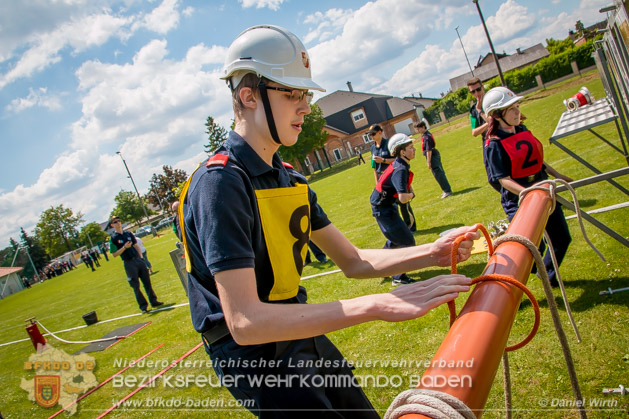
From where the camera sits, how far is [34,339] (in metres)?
8.95

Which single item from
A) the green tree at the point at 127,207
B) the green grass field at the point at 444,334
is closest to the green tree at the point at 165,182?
the green tree at the point at 127,207

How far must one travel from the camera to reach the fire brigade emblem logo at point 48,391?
688 cm

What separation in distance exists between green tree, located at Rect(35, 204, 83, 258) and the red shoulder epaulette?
106m

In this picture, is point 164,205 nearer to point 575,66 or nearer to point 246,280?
point 575,66

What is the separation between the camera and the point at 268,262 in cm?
169

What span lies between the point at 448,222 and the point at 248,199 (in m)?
8.88

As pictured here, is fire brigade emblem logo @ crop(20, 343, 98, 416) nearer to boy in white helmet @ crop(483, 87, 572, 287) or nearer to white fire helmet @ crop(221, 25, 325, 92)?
white fire helmet @ crop(221, 25, 325, 92)

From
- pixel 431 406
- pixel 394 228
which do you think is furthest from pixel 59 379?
pixel 431 406

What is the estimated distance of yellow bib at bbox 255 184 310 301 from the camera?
5.57ft

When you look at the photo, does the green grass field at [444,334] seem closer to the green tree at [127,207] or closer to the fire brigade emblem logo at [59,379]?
the fire brigade emblem logo at [59,379]

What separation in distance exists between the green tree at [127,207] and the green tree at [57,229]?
422 inches

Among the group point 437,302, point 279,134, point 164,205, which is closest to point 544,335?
point 437,302

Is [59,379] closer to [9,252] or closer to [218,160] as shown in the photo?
[218,160]

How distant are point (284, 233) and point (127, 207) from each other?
332 ft
